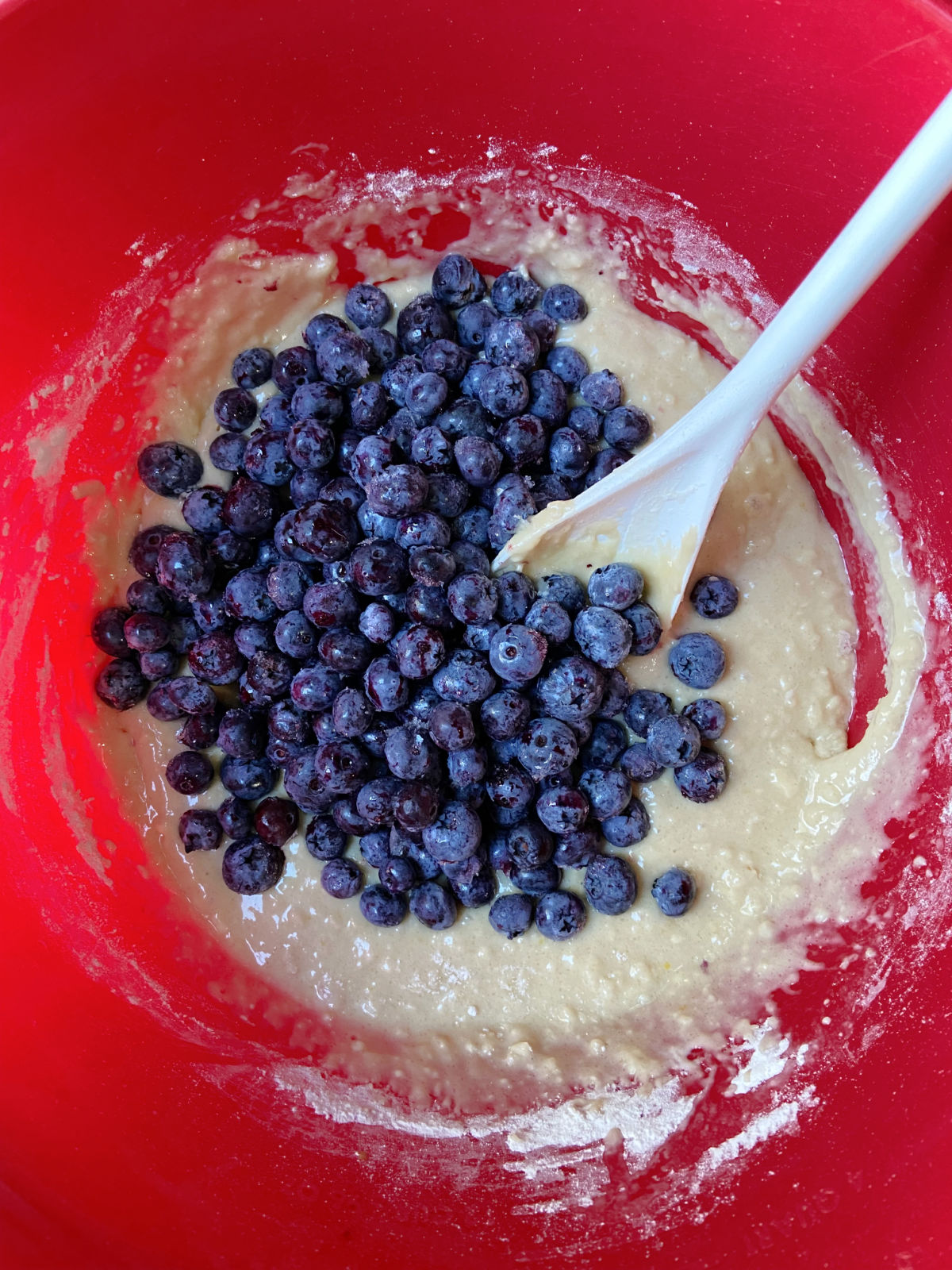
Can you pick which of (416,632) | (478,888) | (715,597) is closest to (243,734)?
(416,632)

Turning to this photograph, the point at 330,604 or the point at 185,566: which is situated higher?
the point at 330,604

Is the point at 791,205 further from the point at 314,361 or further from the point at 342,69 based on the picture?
the point at 314,361

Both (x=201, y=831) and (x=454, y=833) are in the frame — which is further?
(x=201, y=831)

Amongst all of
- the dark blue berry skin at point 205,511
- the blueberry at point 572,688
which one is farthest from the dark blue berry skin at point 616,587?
the dark blue berry skin at point 205,511

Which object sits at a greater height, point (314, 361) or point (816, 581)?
point (816, 581)

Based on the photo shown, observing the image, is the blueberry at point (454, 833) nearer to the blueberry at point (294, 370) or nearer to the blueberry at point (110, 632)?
the blueberry at point (110, 632)

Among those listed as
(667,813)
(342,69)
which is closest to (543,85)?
(342,69)

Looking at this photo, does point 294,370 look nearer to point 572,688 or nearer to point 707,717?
point 572,688
